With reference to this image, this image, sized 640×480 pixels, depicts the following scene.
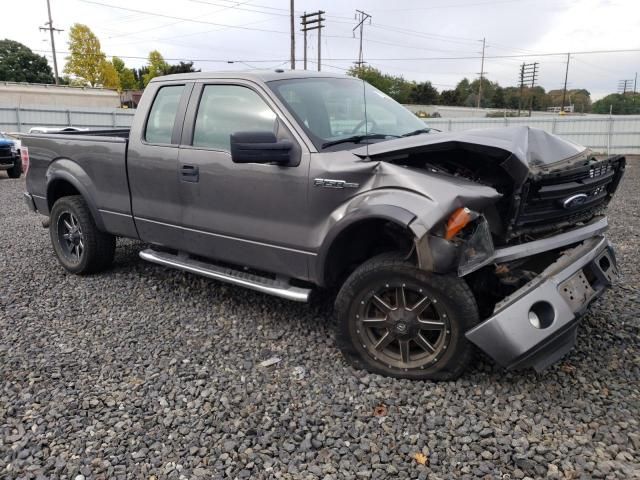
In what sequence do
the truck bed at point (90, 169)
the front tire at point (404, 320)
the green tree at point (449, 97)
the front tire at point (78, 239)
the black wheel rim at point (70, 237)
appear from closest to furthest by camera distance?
1. the front tire at point (404, 320)
2. the truck bed at point (90, 169)
3. the front tire at point (78, 239)
4. the black wheel rim at point (70, 237)
5. the green tree at point (449, 97)

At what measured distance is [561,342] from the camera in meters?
2.94

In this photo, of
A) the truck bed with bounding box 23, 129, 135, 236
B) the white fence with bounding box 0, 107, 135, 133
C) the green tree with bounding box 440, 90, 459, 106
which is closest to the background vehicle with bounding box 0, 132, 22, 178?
the white fence with bounding box 0, 107, 135, 133

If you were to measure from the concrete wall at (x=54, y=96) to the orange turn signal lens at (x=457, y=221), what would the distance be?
130 ft

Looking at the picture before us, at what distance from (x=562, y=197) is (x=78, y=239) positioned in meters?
4.57

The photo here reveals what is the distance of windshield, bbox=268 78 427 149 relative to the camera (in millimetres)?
3674

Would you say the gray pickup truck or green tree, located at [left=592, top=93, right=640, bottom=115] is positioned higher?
green tree, located at [left=592, top=93, right=640, bottom=115]

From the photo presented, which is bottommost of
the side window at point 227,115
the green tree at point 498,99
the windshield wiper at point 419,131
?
the windshield wiper at point 419,131

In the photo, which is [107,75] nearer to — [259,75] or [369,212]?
[259,75]

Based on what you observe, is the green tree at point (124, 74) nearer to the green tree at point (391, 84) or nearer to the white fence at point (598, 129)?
the green tree at point (391, 84)

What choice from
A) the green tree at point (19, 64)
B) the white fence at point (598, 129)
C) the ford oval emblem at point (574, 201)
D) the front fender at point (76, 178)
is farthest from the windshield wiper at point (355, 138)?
the green tree at point (19, 64)

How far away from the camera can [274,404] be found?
3.03 meters

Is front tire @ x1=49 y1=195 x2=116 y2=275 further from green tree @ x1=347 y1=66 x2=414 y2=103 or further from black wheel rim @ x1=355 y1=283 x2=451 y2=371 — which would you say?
A: green tree @ x1=347 y1=66 x2=414 y2=103

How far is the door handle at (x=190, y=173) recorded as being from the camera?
4.03 m

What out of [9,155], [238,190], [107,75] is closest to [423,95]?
[107,75]
